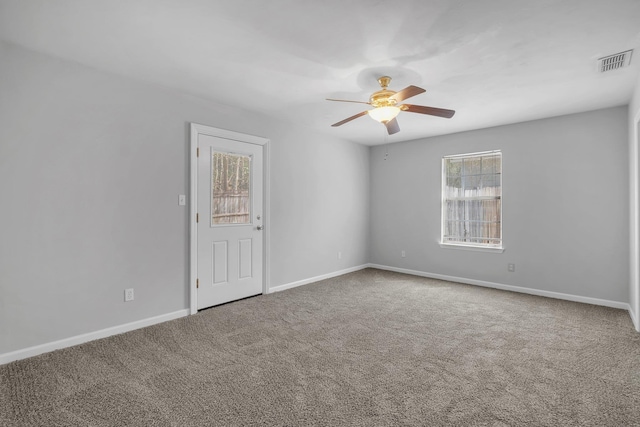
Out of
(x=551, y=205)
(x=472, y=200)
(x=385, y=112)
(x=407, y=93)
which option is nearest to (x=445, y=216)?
(x=472, y=200)

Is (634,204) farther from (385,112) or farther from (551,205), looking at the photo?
(385,112)

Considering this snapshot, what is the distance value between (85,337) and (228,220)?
1832mm

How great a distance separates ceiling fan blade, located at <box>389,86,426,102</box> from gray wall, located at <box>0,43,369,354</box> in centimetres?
213

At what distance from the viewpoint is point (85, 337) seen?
288 centimetres

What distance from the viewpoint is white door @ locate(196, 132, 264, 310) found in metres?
3.78

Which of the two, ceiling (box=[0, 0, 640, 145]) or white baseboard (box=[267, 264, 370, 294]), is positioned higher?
ceiling (box=[0, 0, 640, 145])

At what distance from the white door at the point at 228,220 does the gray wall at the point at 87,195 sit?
215 millimetres

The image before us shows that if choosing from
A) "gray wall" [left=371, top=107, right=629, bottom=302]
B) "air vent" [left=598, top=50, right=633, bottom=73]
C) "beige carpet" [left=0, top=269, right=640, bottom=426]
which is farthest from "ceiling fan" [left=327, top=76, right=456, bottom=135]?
"gray wall" [left=371, top=107, right=629, bottom=302]

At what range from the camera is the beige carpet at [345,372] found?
6.20ft

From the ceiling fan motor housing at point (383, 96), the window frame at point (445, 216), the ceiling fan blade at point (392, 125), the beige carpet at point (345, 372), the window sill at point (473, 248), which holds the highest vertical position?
the ceiling fan motor housing at point (383, 96)

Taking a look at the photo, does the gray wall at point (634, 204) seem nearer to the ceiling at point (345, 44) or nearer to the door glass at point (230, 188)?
the ceiling at point (345, 44)

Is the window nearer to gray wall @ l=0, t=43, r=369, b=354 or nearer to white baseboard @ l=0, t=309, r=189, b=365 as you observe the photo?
gray wall @ l=0, t=43, r=369, b=354

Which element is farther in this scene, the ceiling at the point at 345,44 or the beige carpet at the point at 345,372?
the ceiling at the point at 345,44

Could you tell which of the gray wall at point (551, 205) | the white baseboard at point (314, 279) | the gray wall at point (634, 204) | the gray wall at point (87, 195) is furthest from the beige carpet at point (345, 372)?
the white baseboard at point (314, 279)
